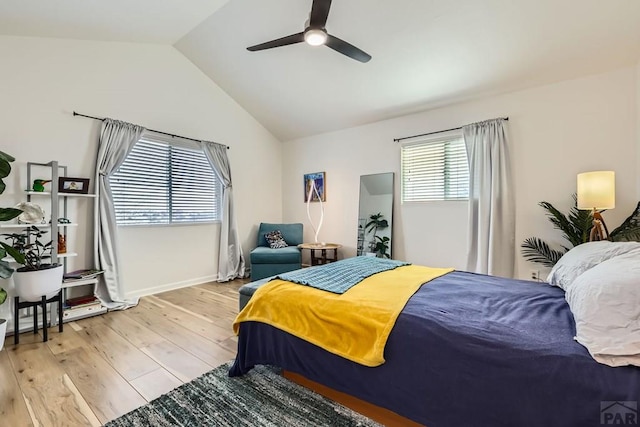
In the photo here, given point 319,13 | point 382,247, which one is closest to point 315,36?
point 319,13

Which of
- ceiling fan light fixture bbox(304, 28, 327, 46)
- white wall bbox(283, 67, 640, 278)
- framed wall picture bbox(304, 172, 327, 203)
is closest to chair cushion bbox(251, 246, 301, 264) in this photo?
white wall bbox(283, 67, 640, 278)

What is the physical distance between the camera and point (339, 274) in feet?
6.92

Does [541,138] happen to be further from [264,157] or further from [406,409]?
[264,157]

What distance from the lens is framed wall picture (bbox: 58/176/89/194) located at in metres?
2.98

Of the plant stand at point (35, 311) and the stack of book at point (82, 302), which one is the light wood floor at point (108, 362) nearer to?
the plant stand at point (35, 311)

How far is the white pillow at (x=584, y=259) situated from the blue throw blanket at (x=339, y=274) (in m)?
1.08

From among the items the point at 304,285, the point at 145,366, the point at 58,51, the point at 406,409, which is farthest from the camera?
the point at 58,51

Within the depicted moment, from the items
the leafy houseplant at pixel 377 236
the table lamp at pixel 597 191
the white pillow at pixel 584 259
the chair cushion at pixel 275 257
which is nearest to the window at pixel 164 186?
the chair cushion at pixel 275 257

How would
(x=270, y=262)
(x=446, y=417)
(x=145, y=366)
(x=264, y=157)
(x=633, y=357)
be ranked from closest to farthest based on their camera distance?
1. (x=633, y=357)
2. (x=446, y=417)
3. (x=145, y=366)
4. (x=270, y=262)
5. (x=264, y=157)

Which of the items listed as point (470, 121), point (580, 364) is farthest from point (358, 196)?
point (580, 364)

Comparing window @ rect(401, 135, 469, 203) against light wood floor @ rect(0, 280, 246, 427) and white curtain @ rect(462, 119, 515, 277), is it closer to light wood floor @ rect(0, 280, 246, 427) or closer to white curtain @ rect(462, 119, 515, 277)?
white curtain @ rect(462, 119, 515, 277)

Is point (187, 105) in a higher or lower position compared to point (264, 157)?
higher

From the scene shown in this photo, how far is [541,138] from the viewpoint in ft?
10.7

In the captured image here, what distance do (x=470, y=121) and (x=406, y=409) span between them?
352 cm
